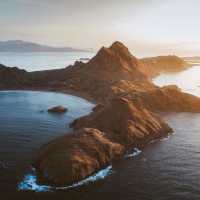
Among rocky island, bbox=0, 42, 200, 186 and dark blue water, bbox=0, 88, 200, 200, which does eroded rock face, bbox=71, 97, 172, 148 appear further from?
dark blue water, bbox=0, 88, 200, 200

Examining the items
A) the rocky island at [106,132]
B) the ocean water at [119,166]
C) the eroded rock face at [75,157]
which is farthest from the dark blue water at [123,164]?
the rocky island at [106,132]

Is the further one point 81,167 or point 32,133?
point 32,133

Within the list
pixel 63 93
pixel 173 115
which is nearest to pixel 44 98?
pixel 63 93

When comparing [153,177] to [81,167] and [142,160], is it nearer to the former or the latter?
[142,160]

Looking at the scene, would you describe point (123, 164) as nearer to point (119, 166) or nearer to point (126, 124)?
point (119, 166)

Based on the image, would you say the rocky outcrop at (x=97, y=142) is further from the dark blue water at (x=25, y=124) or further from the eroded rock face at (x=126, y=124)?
the dark blue water at (x=25, y=124)

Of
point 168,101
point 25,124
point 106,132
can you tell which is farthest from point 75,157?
point 168,101
